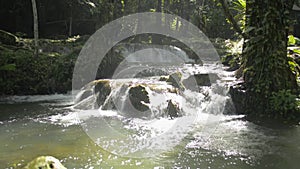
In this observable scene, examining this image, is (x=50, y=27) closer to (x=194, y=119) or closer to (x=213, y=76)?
(x=213, y=76)

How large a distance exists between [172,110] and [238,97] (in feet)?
6.23

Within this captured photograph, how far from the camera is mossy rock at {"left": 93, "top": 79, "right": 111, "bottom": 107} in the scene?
10455mm

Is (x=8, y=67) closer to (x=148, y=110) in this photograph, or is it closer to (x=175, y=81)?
(x=148, y=110)

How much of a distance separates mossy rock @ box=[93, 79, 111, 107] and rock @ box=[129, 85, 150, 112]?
1.35 meters

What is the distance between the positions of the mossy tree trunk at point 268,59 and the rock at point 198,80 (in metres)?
3.10

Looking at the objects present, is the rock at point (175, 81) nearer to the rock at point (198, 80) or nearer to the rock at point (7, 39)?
the rock at point (198, 80)

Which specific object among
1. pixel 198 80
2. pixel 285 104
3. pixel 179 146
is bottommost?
pixel 179 146

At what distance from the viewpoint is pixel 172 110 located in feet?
29.6

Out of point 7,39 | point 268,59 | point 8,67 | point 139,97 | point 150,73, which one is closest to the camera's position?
point 268,59

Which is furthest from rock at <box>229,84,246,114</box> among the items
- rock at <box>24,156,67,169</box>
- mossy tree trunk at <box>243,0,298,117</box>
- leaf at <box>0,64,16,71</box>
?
leaf at <box>0,64,16,71</box>

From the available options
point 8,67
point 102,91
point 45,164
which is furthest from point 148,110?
point 8,67

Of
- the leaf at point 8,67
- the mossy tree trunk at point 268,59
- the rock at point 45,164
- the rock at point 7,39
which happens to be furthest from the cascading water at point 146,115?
the rock at point 7,39

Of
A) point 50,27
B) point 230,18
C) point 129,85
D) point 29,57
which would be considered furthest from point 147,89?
point 50,27

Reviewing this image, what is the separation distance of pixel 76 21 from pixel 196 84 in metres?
16.7
